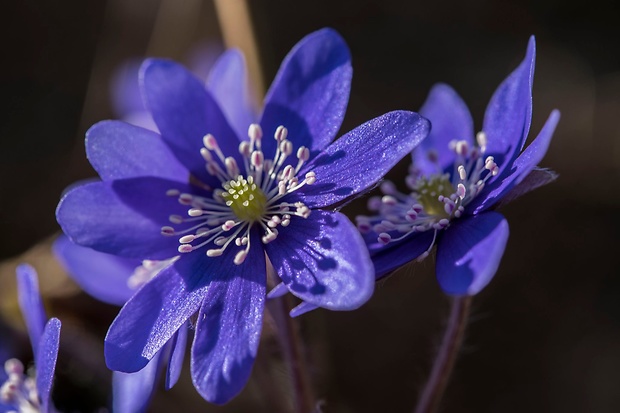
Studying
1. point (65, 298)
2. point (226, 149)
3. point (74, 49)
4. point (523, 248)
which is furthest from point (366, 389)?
point (74, 49)

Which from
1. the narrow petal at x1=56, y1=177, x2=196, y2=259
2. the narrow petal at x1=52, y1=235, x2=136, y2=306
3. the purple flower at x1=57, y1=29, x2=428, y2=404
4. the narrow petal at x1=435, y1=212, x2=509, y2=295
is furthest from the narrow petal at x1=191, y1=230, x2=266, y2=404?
the narrow petal at x1=52, y1=235, x2=136, y2=306

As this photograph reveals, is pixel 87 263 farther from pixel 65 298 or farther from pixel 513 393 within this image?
pixel 513 393

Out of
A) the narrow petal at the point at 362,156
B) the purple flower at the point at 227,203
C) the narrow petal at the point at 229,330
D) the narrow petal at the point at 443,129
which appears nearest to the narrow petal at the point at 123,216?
the purple flower at the point at 227,203

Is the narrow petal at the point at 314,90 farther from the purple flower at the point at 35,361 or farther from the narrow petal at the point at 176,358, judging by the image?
the purple flower at the point at 35,361

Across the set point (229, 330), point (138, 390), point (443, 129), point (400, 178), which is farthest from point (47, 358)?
point (400, 178)

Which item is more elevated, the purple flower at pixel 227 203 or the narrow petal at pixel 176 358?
the purple flower at pixel 227 203
